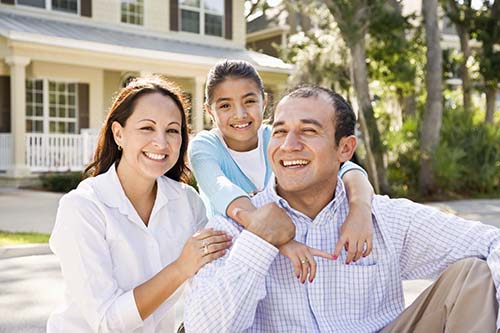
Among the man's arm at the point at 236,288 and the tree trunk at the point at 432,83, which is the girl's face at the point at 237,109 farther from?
the tree trunk at the point at 432,83

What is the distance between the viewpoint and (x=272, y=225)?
237 centimetres

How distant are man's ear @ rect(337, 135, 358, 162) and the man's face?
4 cm

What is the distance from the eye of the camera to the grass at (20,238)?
8227 mm

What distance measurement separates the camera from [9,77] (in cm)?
1709

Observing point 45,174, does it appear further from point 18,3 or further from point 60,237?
point 60,237

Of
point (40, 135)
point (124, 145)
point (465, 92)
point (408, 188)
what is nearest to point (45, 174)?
point (40, 135)

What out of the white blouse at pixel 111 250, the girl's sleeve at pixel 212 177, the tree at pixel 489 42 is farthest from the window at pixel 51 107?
the white blouse at pixel 111 250

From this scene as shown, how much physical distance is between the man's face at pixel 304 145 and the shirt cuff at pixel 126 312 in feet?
2.50

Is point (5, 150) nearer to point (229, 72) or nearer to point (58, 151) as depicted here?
point (58, 151)

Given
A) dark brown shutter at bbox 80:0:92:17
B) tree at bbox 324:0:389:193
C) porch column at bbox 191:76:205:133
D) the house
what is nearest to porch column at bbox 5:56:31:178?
the house

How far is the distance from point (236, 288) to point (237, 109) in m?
1.58

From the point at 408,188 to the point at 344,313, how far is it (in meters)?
14.1

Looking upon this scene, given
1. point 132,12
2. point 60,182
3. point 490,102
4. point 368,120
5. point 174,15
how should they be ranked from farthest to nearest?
point 174,15
point 132,12
point 490,102
point 60,182
point 368,120

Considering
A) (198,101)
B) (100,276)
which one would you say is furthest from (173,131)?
(198,101)
